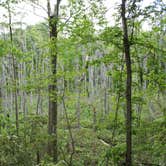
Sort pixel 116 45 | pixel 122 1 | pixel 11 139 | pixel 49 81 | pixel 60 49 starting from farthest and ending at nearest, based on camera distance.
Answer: pixel 49 81
pixel 60 49
pixel 11 139
pixel 116 45
pixel 122 1

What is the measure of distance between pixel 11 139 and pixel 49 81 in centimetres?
178

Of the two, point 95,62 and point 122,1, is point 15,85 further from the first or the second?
point 122,1

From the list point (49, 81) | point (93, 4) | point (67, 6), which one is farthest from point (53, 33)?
point (49, 81)

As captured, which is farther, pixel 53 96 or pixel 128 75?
pixel 53 96

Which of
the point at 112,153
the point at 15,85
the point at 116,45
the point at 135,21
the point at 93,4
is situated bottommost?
the point at 112,153

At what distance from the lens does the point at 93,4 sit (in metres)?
6.79

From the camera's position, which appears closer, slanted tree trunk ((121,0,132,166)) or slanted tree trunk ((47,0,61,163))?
slanted tree trunk ((121,0,132,166))

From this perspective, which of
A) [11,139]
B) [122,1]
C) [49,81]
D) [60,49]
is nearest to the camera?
[122,1]

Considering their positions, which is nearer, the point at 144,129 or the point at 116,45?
the point at 116,45

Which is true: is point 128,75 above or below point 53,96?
above

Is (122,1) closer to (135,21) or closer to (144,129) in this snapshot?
(135,21)

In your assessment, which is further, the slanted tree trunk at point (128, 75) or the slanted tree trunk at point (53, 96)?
the slanted tree trunk at point (53, 96)

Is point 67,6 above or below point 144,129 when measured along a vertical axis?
above

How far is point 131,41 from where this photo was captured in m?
3.86
